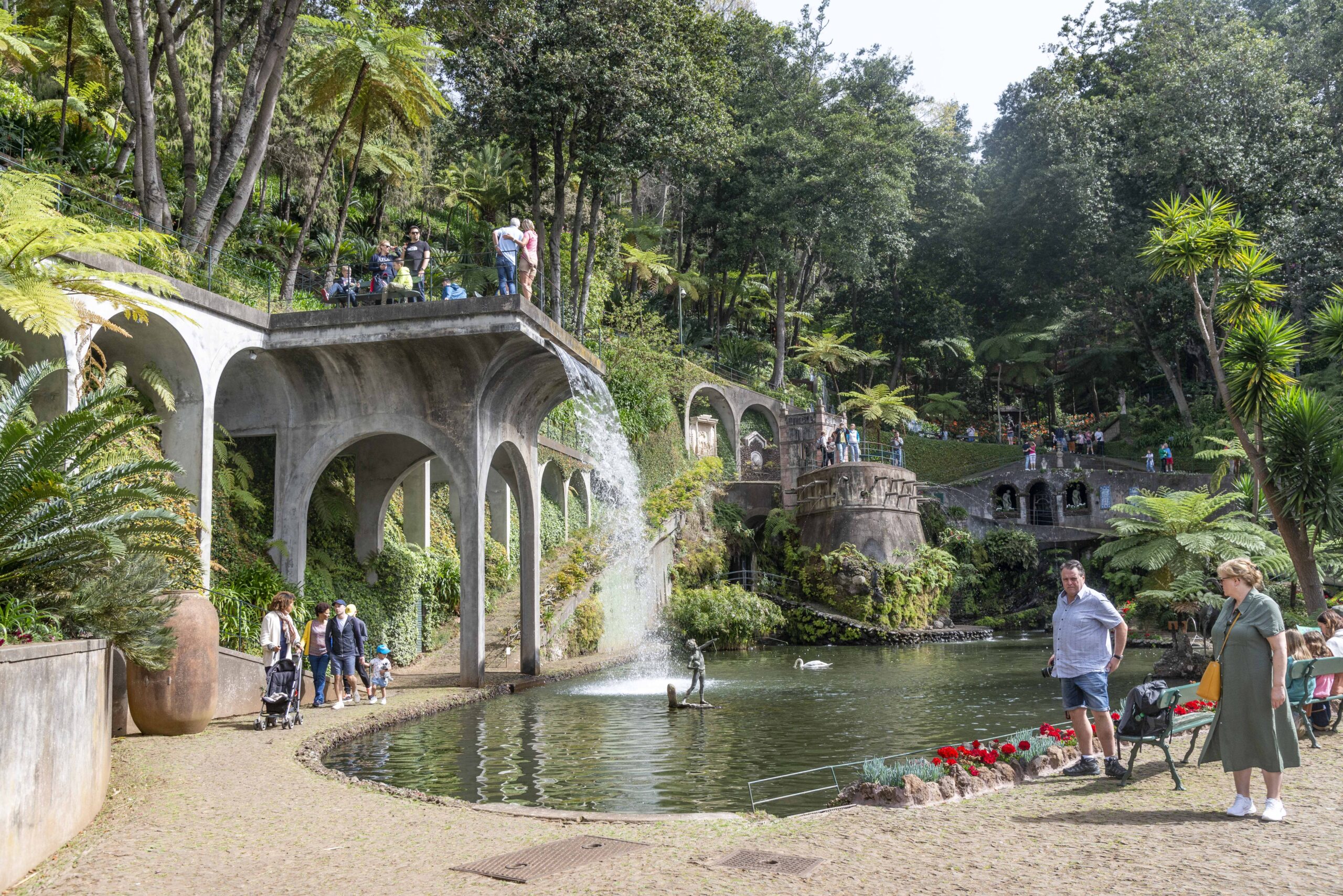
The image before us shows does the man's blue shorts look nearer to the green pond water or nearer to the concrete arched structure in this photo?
the green pond water

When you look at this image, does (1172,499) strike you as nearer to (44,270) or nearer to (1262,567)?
(1262,567)

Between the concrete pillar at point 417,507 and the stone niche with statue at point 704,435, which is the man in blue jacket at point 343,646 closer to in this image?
the concrete pillar at point 417,507

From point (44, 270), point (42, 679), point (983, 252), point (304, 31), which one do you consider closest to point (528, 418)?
point (44, 270)

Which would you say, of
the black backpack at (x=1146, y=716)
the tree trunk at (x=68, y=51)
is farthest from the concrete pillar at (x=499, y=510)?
the black backpack at (x=1146, y=716)

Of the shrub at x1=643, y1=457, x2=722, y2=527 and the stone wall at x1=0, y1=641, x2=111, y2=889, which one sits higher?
the shrub at x1=643, y1=457, x2=722, y2=527

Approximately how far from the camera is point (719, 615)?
26391mm

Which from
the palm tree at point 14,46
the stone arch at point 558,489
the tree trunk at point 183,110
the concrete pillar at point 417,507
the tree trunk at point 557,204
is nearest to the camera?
the palm tree at point 14,46

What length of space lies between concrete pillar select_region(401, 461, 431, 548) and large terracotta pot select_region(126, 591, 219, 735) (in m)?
10.6

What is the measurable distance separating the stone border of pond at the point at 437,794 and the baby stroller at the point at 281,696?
0.50m

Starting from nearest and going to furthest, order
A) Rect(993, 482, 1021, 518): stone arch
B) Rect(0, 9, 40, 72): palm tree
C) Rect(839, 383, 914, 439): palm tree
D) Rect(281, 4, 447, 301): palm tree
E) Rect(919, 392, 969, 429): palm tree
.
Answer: Rect(0, 9, 40, 72): palm tree < Rect(281, 4, 447, 301): palm tree < Rect(993, 482, 1021, 518): stone arch < Rect(839, 383, 914, 439): palm tree < Rect(919, 392, 969, 429): palm tree

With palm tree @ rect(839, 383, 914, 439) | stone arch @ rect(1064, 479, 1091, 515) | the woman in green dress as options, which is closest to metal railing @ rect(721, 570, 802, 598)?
stone arch @ rect(1064, 479, 1091, 515)

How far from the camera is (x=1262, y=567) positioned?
60.8ft

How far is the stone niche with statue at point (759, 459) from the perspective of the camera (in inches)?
1563

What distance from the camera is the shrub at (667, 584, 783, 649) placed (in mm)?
26344
